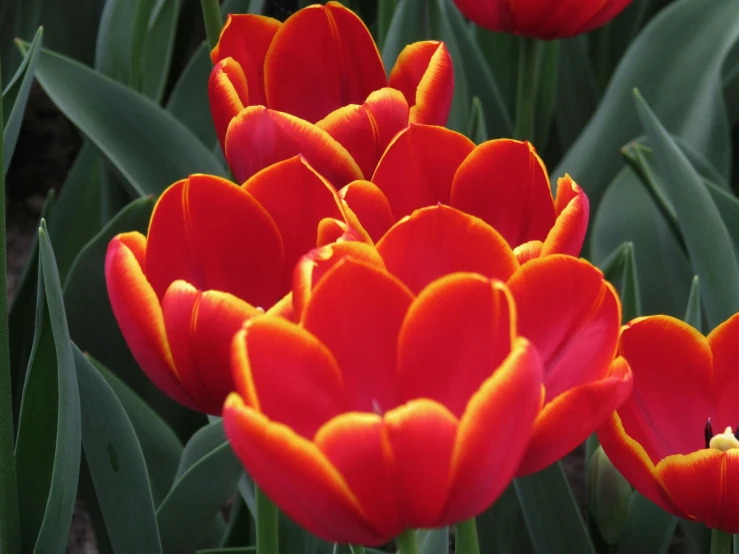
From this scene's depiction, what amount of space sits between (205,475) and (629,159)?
52 cm

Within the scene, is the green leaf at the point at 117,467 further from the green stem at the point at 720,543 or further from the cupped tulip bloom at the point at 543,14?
the cupped tulip bloom at the point at 543,14

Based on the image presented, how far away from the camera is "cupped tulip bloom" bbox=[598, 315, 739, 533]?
0.52m

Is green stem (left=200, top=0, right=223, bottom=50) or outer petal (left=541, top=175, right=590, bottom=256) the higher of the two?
green stem (left=200, top=0, right=223, bottom=50)

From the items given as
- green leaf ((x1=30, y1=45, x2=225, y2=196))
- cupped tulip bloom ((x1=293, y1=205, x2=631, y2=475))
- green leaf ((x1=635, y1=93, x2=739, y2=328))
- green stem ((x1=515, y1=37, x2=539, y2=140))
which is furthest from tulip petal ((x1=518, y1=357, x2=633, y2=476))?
green stem ((x1=515, y1=37, x2=539, y2=140))

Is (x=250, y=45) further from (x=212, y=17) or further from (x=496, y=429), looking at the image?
(x=496, y=429)

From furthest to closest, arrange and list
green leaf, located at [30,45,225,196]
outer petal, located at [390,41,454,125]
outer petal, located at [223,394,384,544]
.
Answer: green leaf, located at [30,45,225,196]
outer petal, located at [390,41,454,125]
outer petal, located at [223,394,384,544]

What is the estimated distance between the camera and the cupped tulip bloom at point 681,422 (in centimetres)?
52

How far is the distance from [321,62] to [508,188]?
0.79 ft

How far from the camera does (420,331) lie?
38 centimetres

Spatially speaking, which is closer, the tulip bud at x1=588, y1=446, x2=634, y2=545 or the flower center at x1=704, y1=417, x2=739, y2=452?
the flower center at x1=704, y1=417, x2=739, y2=452

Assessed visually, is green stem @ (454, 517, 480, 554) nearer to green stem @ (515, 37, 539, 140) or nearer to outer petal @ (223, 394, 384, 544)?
outer petal @ (223, 394, 384, 544)

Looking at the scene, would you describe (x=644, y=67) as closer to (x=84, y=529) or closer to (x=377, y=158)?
(x=377, y=158)

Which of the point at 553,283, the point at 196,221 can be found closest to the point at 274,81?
the point at 196,221

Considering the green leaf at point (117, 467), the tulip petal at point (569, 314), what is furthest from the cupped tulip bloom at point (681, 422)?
the green leaf at point (117, 467)
